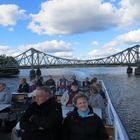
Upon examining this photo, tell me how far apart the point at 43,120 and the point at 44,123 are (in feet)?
0.14

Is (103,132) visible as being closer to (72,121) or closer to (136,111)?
(72,121)

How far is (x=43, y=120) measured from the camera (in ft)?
15.9

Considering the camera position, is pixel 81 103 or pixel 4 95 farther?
pixel 4 95

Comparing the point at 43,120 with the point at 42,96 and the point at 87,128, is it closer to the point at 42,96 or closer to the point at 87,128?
the point at 42,96

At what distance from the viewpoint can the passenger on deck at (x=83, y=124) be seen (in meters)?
4.63

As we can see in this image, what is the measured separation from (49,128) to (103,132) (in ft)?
2.41

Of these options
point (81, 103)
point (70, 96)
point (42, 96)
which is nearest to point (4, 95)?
point (70, 96)

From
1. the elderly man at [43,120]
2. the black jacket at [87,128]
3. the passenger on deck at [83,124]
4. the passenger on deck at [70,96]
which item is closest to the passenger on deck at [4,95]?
the passenger on deck at [70,96]

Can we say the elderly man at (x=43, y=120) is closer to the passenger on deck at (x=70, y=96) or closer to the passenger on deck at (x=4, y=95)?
the passenger on deck at (x=70, y=96)

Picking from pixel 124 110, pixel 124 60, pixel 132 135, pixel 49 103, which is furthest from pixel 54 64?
pixel 49 103

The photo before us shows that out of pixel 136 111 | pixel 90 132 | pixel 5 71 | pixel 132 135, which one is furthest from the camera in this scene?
pixel 5 71

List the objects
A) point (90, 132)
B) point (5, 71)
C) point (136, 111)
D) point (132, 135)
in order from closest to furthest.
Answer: point (90, 132) → point (132, 135) → point (136, 111) → point (5, 71)

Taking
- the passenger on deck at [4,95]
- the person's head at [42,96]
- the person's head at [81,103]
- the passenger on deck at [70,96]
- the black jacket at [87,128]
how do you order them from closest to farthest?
the black jacket at [87,128] → the person's head at [81,103] → the person's head at [42,96] → the passenger on deck at [70,96] → the passenger on deck at [4,95]

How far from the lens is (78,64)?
5354 inches
